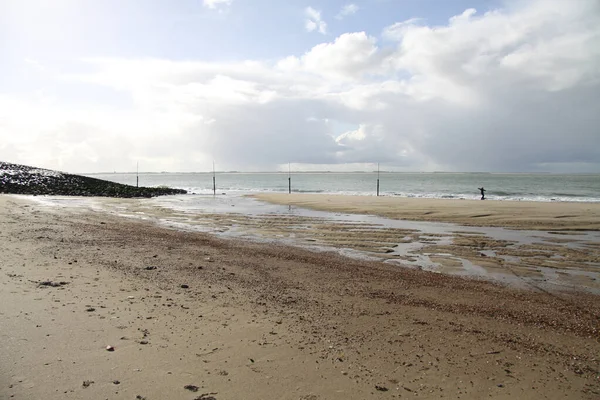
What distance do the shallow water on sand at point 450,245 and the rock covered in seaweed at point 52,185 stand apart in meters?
27.1

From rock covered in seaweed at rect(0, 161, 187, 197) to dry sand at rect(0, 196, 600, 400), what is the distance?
36.4m

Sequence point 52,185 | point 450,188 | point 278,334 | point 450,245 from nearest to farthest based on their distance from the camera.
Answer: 1. point 278,334
2. point 450,245
3. point 52,185
4. point 450,188

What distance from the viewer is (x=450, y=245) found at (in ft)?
42.3

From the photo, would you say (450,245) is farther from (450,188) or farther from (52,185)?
(450,188)

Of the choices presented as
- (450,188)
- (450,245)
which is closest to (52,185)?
(450,245)

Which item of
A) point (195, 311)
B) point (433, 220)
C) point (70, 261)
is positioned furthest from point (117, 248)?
point (433, 220)

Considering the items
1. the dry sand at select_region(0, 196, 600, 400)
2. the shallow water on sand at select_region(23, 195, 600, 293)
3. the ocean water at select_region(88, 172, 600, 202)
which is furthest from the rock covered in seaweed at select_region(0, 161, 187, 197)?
the dry sand at select_region(0, 196, 600, 400)

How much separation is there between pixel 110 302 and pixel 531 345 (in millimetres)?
6082

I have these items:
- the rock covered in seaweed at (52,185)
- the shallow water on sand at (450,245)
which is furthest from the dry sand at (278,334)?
the rock covered in seaweed at (52,185)

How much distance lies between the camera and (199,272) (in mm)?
7992

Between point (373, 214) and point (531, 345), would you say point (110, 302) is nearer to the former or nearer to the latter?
point (531, 345)

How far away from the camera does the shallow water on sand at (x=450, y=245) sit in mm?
9209

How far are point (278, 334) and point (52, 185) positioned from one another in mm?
46277

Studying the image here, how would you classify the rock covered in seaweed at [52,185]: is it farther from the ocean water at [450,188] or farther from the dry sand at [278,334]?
the dry sand at [278,334]
